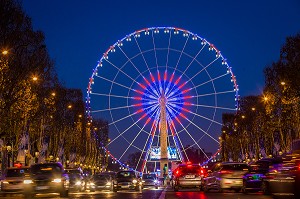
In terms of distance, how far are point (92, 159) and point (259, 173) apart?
10287 centimetres

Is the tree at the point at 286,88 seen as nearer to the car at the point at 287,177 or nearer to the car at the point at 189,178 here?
the car at the point at 189,178

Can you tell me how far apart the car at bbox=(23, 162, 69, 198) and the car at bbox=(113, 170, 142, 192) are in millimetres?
14312

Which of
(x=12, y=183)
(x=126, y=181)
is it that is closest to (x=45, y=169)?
(x=12, y=183)

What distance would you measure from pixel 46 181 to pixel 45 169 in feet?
3.43

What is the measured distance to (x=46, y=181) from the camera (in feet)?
103

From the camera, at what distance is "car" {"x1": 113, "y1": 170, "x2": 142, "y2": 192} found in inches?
1831

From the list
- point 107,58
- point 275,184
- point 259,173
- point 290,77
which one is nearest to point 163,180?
point 107,58

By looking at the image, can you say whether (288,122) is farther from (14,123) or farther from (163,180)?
(14,123)

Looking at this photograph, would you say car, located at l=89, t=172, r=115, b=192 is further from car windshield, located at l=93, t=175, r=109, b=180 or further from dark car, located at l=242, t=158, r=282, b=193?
dark car, located at l=242, t=158, r=282, b=193

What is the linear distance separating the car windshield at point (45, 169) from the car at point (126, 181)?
47.3 feet

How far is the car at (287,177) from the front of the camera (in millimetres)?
19125

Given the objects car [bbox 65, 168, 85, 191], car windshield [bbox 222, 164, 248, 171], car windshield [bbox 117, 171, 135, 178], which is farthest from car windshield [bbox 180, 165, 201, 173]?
car [bbox 65, 168, 85, 191]

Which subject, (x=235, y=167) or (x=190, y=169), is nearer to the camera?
(x=235, y=167)

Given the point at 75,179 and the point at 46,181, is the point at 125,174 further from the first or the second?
the point at 46,181
